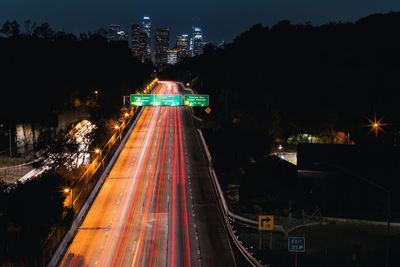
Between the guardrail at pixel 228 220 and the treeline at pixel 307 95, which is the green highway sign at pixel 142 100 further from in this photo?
the guardrail at pixel 228 220

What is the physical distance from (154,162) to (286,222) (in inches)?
755

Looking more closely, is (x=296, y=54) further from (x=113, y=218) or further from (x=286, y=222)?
(x=113, y=218)

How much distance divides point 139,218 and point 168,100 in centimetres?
2656

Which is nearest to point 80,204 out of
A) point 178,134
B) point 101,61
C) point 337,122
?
point 178,134

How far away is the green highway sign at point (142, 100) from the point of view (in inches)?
2047

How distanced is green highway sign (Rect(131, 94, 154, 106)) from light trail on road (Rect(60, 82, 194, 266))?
7450mm

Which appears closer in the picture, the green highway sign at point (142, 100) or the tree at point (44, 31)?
the green highway sign at point (142, 100)

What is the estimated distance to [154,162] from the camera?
42875 mm

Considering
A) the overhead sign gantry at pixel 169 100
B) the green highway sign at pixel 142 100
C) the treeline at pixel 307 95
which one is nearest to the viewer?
the treeline at pixel 307 95

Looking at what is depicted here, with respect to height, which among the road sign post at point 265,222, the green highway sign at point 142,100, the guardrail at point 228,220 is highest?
the green highway sign at point 142,100

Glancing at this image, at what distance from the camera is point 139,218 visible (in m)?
27.5

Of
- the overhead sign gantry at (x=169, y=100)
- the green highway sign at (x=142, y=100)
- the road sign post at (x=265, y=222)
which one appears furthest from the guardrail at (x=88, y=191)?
the road sign post at (x=265, y=222)

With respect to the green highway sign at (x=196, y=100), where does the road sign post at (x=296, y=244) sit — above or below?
below

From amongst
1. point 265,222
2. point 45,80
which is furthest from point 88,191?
point 45,80
